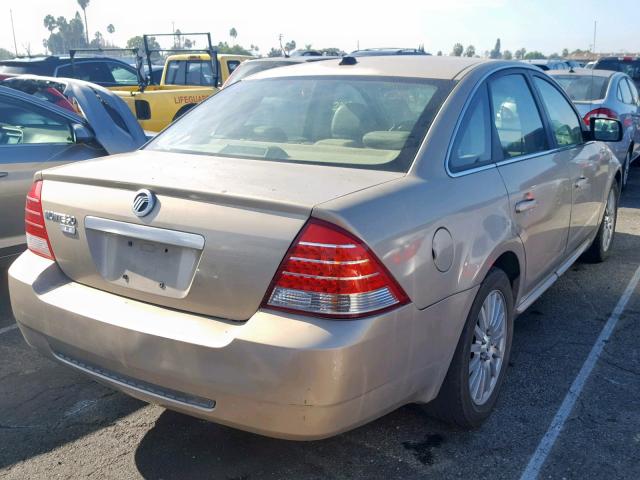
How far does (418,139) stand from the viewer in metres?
2.98

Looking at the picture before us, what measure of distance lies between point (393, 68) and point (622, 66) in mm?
14383

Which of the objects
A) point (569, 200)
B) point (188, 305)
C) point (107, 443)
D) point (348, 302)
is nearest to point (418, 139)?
point (348, 302)

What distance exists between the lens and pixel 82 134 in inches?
209

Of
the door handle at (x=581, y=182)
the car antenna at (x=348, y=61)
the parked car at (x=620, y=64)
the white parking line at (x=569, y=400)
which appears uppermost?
the car antenna at (x=348, y=61)

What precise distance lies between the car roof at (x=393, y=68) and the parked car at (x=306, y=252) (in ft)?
0.05

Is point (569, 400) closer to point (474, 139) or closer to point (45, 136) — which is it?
point (474, 139)

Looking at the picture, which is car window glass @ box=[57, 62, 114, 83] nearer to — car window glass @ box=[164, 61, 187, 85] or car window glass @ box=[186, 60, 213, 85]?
car window glass @ box=[164, 61, 187, 85]

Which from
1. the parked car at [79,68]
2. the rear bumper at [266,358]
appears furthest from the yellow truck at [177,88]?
the rear bumper at [266,358]

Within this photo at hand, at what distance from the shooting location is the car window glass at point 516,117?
3.59 metres

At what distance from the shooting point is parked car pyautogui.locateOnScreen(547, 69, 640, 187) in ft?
28.6

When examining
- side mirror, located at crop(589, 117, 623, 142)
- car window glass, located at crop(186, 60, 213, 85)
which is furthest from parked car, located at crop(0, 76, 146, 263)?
car window glass, located at crop(186, 60, 213, 85)

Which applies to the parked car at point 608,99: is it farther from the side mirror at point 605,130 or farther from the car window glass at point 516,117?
the car window glass at point 516,117

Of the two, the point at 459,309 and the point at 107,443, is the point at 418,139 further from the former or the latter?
the point at 107,443

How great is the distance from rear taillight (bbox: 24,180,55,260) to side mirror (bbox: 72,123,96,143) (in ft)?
7.46
